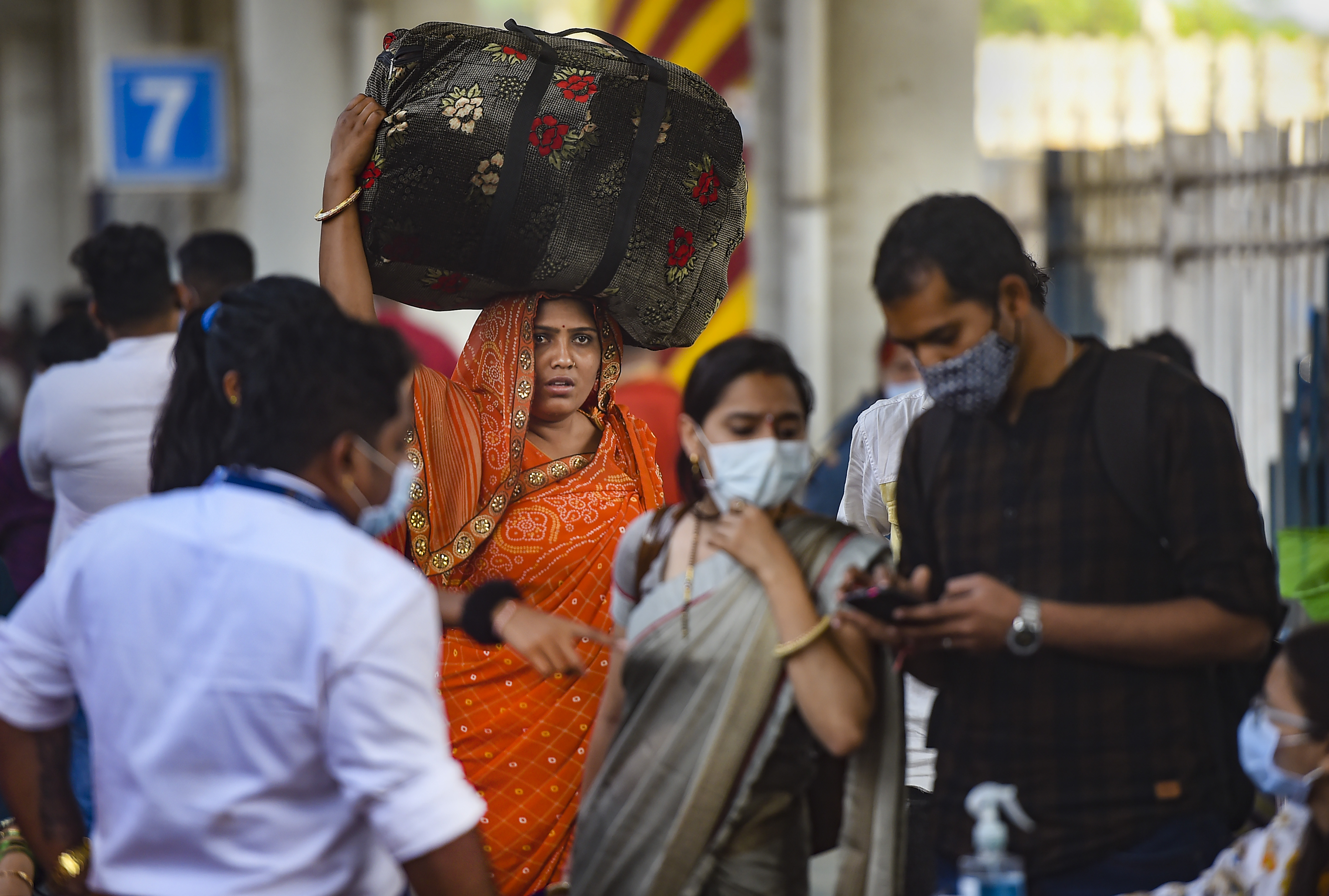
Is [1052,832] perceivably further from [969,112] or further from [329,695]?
[969,112]

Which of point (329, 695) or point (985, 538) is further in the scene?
point (985, 538)

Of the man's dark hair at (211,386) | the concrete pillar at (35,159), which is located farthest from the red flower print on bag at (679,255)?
the concrete pillar at (35,159)

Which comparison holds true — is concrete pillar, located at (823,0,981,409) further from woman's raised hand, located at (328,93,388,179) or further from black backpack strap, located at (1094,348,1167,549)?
black backpack strap, located at (1094,348,1167,549)

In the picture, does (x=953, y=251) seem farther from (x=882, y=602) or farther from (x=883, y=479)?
(x=883, y=479)

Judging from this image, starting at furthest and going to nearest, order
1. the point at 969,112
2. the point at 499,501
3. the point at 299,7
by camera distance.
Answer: the point at 299,7
the point at 969,112
the point at 499,501

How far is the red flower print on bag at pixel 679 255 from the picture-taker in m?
3.32

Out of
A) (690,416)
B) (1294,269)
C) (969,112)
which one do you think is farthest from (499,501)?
(969,112)

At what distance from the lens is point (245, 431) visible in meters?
2.10

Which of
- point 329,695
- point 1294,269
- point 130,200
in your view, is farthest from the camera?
point 130,200

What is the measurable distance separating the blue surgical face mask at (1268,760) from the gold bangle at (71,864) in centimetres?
A: 175

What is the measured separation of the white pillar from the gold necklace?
24.2 ft

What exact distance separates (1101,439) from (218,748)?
1.34 metres

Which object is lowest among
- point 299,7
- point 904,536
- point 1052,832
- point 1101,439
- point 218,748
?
point 1052,832

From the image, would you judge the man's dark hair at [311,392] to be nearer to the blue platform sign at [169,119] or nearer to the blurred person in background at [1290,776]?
the blurred person in background at [1290,776]
